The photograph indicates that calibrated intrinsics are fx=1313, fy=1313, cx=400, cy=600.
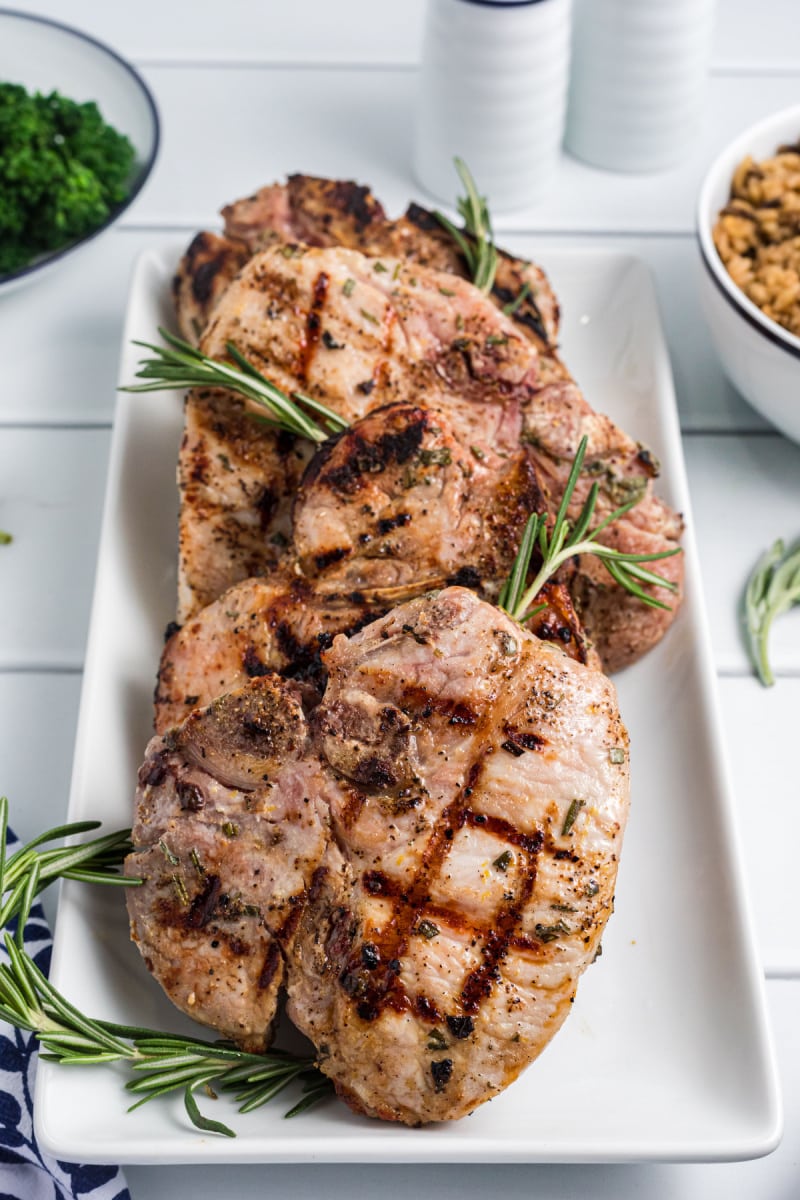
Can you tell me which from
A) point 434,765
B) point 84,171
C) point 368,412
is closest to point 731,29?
point 84,171

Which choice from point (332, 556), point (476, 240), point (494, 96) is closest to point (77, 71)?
point (494, 96)

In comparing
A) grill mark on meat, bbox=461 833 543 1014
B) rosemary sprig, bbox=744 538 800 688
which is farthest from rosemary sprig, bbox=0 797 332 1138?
rosemary sprig, bbox=744 538 800 688

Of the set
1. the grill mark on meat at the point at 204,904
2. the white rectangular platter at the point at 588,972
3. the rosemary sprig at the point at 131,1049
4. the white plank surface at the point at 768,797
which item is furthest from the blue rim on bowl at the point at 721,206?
the rosemary sprig at the point at 131,1049

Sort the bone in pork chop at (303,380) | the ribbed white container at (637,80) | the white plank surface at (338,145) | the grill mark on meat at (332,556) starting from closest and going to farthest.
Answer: the grill mark on meat at (332,556)
the bone in pork chop at (303,380)
the ribbed white container at (637,80)
the white plank surface at (338,145)

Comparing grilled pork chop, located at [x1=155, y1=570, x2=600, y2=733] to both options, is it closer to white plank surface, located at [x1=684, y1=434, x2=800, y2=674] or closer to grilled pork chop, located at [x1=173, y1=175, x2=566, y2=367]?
white plank surface, located at [x1=684, y1=434, x2=800, y2=674]

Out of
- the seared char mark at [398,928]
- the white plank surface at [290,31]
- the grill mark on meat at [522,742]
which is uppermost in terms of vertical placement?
the white plank surface at [290,31]

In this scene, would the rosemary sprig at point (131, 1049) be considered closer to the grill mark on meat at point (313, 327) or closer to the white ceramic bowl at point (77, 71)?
the grill mark on meat at point (313, 327)
